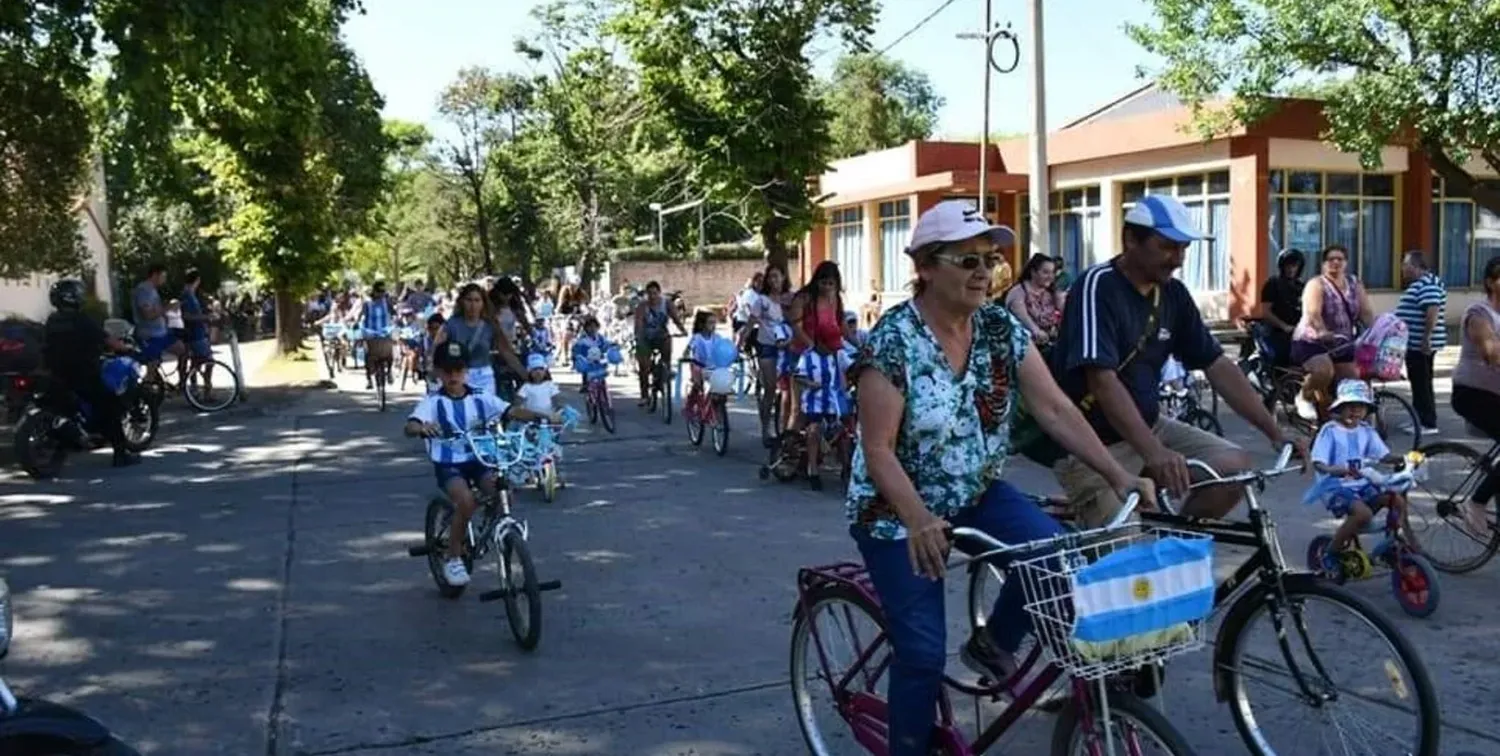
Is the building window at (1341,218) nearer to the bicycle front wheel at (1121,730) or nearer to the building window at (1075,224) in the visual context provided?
the building window at (1075,224)

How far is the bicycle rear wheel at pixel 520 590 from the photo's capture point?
615 centimetres

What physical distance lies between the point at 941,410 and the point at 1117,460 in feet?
4.80

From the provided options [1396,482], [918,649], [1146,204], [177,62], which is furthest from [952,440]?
[177,62]

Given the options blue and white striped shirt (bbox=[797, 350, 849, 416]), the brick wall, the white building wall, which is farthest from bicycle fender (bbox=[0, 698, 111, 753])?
the brick wall

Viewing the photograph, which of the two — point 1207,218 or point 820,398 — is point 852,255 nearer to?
point 1207,218

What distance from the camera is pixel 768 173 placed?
2773 cm

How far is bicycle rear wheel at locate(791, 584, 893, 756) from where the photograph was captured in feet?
13.6

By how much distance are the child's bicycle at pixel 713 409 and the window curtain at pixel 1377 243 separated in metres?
18.7

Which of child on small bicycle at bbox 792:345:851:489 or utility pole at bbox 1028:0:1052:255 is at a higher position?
utility pole at bbox 1028:0:1052:255

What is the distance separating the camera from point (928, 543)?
336 centimetres

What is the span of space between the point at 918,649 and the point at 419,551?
422 cm

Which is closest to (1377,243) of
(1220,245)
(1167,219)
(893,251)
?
(1220,245)

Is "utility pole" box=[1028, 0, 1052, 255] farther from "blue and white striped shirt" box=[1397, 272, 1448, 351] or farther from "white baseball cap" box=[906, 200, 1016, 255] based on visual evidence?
"white baseball cap" box=[906, 200, 1016, 255]

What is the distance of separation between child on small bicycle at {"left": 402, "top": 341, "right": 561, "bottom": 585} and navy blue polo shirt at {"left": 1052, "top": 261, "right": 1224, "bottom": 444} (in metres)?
3.14
